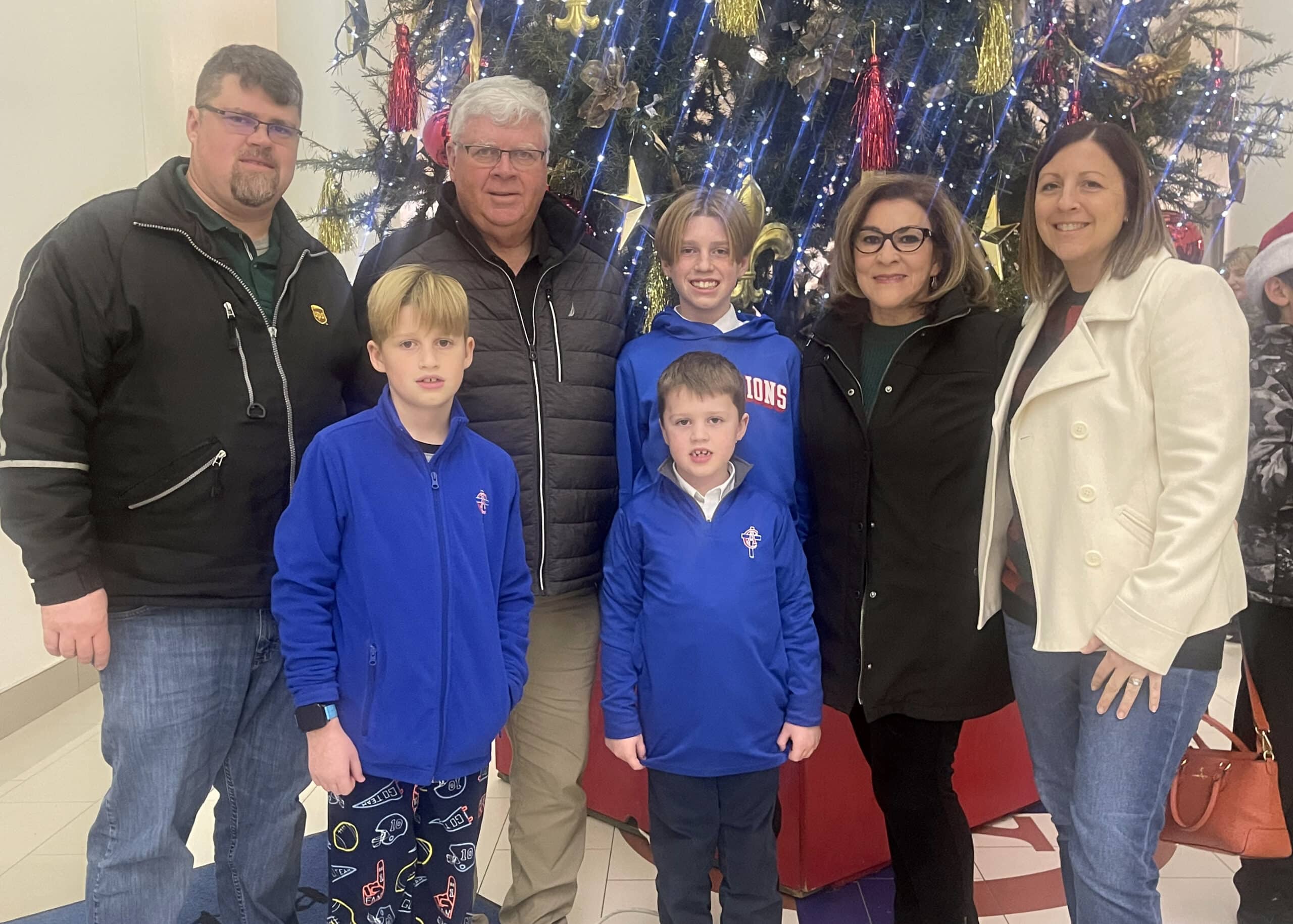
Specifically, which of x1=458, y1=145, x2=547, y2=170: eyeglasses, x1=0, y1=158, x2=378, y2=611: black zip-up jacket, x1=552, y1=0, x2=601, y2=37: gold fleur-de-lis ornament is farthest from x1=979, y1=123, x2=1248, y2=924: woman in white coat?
x1=0, y1=158, x2=378, y2=611: black zip-up jacket

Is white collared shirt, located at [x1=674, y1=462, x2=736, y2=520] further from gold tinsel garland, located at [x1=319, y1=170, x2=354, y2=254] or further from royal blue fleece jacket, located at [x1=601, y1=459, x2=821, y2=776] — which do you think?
gold tinsel garland, located at [x1=319, y1=170, x2=354, y2=254]

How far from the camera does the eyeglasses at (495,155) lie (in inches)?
67.9

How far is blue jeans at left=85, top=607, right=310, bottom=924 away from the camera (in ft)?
4.82

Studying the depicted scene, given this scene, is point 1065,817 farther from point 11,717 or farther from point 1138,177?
point 11,717

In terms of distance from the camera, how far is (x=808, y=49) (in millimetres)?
2105

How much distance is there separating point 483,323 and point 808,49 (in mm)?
1134

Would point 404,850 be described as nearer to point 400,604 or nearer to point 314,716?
point 314,716

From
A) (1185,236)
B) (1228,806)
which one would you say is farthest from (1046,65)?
(1228,806)

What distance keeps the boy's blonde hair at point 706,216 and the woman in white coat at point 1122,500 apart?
0.57m

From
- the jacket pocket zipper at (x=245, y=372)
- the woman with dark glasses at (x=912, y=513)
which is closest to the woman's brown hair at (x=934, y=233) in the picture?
the woman with dark glasses at (x=912, y=513)

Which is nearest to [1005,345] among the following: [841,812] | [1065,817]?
[1065,817]

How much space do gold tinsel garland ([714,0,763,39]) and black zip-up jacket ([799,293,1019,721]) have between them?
0.86m

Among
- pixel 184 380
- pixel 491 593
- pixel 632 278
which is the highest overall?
pixel 632 278

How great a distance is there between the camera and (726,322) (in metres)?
1.78
